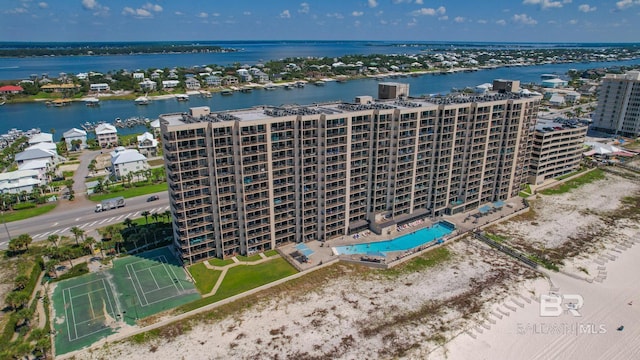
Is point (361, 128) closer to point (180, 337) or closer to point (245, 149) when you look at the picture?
point (245, 149)

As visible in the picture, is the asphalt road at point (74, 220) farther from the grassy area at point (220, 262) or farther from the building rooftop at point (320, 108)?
the building rooftop at point (320, 108)

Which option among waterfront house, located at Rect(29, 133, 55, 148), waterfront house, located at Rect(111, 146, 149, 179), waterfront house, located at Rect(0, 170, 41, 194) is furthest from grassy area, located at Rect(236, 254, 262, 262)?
waterfront house, located at Rect(29, 133, 55, 148)

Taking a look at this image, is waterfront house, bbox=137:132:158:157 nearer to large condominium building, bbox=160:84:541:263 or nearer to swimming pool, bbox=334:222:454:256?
large condominium building, bbox=160:84:541:263

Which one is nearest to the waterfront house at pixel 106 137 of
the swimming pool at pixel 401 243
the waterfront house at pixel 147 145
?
the waterfront house at pixel 147 145

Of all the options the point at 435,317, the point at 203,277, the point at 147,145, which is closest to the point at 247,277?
the point at 203,277

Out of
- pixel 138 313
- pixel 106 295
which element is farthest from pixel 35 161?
pixel 138 313
